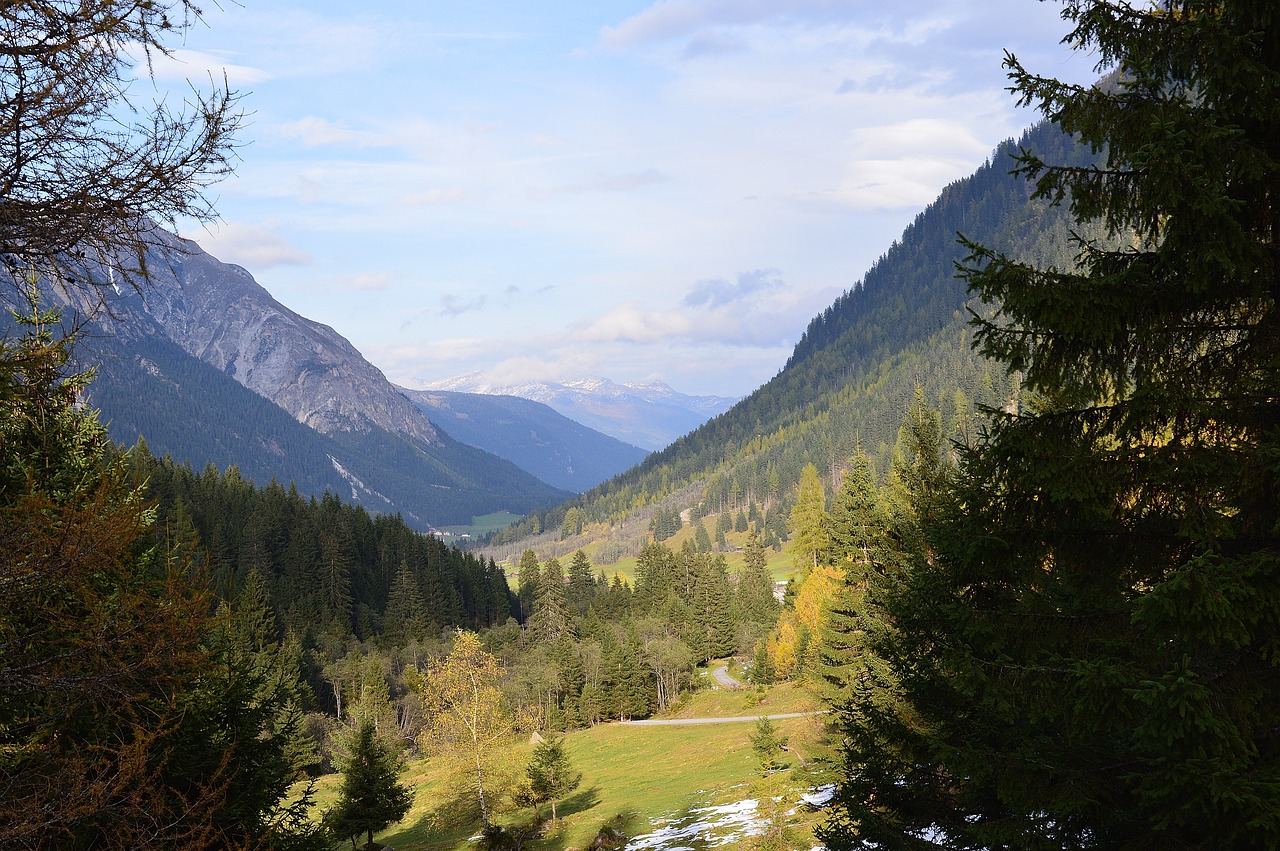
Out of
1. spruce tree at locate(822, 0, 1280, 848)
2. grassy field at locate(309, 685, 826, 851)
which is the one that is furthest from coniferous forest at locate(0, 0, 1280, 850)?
grassy field at locate(309, 685, 826, 851)

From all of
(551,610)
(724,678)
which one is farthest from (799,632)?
(551,610)

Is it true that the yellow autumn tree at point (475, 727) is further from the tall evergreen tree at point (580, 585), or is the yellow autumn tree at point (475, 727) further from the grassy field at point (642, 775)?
the tall evergreen tree at point (580, 585)

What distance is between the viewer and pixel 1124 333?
673 centimetres

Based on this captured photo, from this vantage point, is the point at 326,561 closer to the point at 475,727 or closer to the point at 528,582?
the point at 528,582

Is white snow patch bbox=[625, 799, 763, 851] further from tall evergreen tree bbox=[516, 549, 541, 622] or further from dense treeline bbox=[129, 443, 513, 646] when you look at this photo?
tall evergreen tree bbox=[516, 549, 541, 622]

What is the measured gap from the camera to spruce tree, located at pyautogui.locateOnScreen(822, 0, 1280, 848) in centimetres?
573

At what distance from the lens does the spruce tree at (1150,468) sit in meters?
Answer: 5.73

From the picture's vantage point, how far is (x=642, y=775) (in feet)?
155

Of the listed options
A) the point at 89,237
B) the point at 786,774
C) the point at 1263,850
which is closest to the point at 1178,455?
the point at 1263,850

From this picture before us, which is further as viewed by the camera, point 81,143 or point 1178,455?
point 1178,455

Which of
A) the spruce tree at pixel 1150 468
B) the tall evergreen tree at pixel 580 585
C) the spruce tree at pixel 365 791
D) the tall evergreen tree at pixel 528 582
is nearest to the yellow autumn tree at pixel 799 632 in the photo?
the spruce tree at pixel 365 791

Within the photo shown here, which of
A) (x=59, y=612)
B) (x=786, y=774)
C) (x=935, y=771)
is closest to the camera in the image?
(x=59, y=612)

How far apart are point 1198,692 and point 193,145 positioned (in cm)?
797

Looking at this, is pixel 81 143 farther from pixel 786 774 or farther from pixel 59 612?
pixel 786 774
